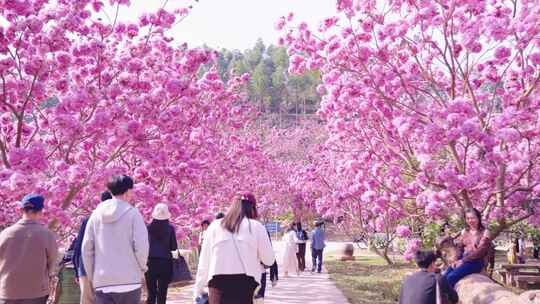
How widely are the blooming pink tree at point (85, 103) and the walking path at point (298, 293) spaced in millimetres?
1876

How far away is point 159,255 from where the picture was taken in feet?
24.0

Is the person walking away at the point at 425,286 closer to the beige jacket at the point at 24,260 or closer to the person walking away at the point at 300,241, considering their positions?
the beige jacket at the point at 24,260

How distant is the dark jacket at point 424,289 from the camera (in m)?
5.19

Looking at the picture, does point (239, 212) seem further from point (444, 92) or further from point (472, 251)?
point (444, 92)

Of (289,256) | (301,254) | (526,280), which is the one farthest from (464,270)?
(301,254)

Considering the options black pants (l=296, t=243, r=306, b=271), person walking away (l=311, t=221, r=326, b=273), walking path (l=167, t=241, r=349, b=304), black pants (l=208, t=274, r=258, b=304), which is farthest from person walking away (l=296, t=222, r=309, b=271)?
black pants (l=208, t=274, r=258, b=304)

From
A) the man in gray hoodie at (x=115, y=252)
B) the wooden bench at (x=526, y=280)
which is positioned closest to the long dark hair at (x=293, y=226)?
the wooden bench at (x=526, y=280)

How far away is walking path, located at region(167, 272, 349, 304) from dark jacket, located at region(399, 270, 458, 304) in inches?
211

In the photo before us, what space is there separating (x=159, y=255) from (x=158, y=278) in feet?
1.00

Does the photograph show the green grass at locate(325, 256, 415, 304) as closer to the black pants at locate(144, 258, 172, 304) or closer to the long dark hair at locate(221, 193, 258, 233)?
the black pants at locate(144, 258, 172, 304)

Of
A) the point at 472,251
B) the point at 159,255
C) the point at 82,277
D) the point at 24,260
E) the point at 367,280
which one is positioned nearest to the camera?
the point at 24,260

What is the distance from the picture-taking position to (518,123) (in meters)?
8.67

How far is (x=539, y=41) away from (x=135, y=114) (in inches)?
218

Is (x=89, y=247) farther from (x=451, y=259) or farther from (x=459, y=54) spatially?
(x=459, y=54)
